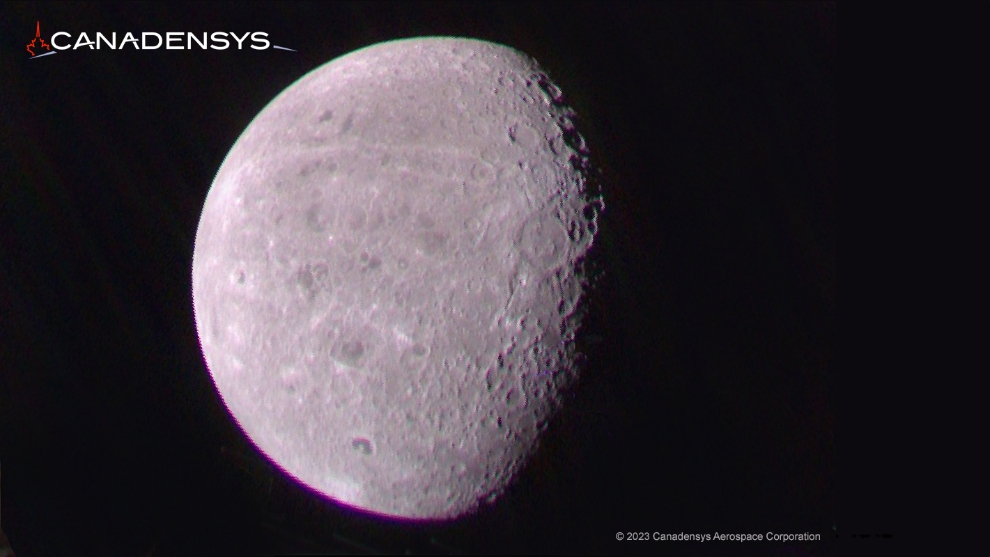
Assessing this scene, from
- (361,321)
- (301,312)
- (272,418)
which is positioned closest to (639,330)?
(361,321)

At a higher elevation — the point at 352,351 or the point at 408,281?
the point at 408,281

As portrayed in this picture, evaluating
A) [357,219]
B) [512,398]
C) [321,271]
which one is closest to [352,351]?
[321,271]

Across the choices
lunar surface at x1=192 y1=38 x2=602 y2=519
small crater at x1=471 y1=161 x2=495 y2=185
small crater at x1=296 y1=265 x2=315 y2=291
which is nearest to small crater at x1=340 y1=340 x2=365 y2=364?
lunar surface at x1=192 y1=38 x2=602 y2=519

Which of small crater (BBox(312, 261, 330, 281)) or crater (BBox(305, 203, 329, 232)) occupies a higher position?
crater (BBox(305, 203, 329, 232))

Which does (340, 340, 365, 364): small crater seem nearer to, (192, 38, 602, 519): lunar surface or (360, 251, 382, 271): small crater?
(192, 38, 602, 519): lunar surface

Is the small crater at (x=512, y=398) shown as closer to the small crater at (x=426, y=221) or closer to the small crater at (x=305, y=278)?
the small crater at (x=426, y=221)

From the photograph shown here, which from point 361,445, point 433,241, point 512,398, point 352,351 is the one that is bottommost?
point 361,445

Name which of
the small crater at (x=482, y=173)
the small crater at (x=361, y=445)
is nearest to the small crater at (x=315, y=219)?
the small crater at (x=482, y=173)

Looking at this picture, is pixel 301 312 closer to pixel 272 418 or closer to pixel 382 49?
pixel 272 418

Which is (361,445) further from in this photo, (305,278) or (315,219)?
(315,219)
